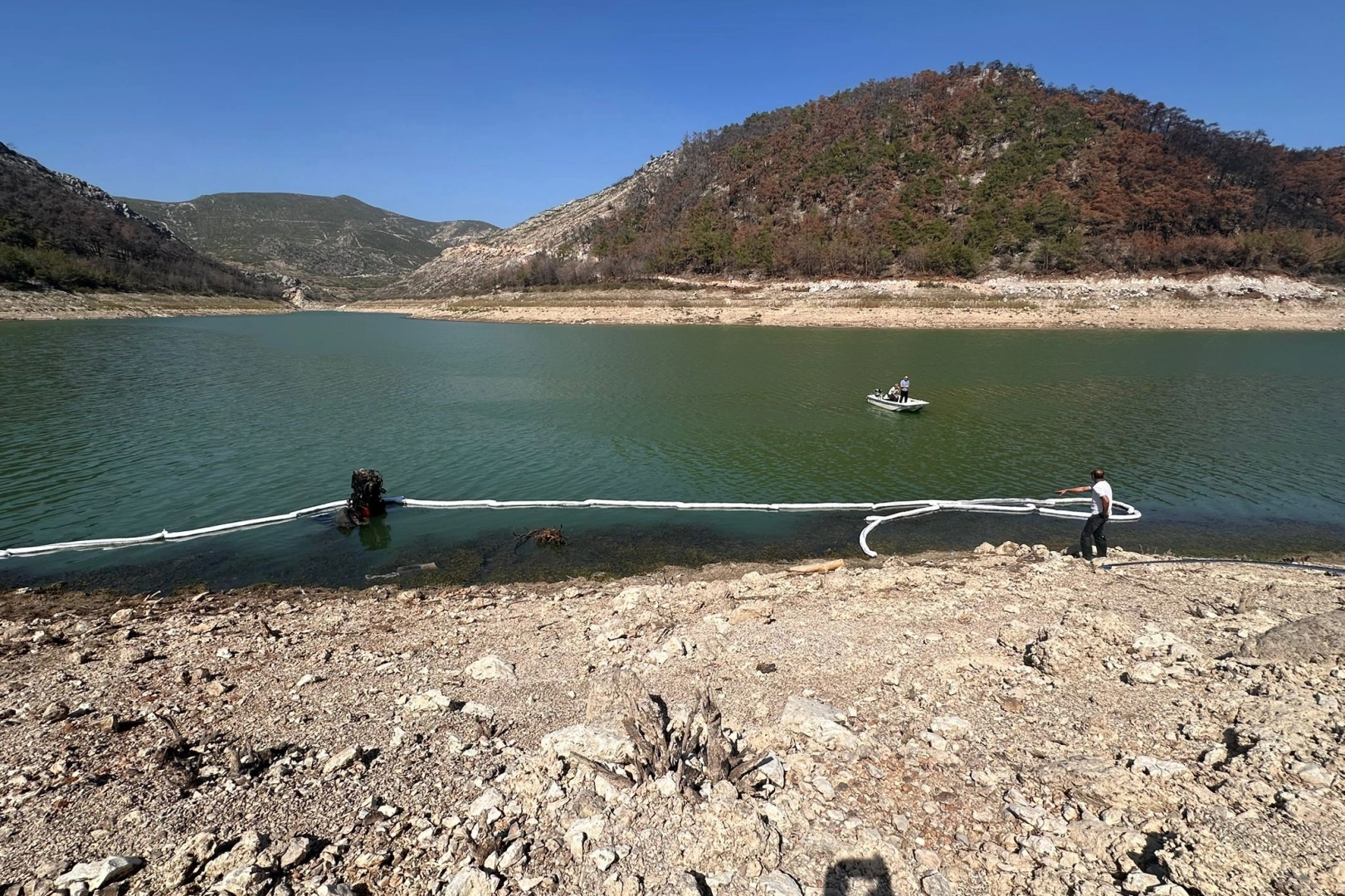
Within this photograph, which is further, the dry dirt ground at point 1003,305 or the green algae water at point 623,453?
the dry dirt ground at point 1003,305

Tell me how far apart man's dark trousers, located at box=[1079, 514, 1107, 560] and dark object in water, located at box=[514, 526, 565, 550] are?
10.6m

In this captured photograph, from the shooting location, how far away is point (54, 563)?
452 inches

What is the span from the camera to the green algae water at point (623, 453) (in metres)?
12.7

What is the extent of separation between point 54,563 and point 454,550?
25.2 ft

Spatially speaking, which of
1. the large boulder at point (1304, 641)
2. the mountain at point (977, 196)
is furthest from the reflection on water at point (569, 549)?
the mountain at point (977, 196)

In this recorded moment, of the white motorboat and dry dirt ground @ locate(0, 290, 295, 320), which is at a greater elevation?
dry dirt ground @ locate(0, 290, 295, 320)

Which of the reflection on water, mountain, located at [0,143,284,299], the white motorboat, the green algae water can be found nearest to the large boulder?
the reflection on water

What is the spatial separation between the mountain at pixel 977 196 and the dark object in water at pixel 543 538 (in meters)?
82.4

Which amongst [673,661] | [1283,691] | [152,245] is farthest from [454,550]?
[152,245]

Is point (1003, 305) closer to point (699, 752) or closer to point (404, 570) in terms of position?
point (404, 570)

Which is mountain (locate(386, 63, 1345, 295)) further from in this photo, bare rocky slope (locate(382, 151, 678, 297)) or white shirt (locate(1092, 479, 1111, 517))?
white shirt (locate(1092, 479, 1111, 517))

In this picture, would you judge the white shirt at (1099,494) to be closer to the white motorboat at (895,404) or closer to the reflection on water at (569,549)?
the reflection on water at (569,549)

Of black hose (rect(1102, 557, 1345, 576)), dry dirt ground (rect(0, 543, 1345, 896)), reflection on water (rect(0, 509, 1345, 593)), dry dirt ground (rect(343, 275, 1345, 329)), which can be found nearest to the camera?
dry dirt ground (rect(0, 543, 1345, 896))

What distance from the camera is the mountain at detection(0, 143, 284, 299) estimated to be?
80.7m
